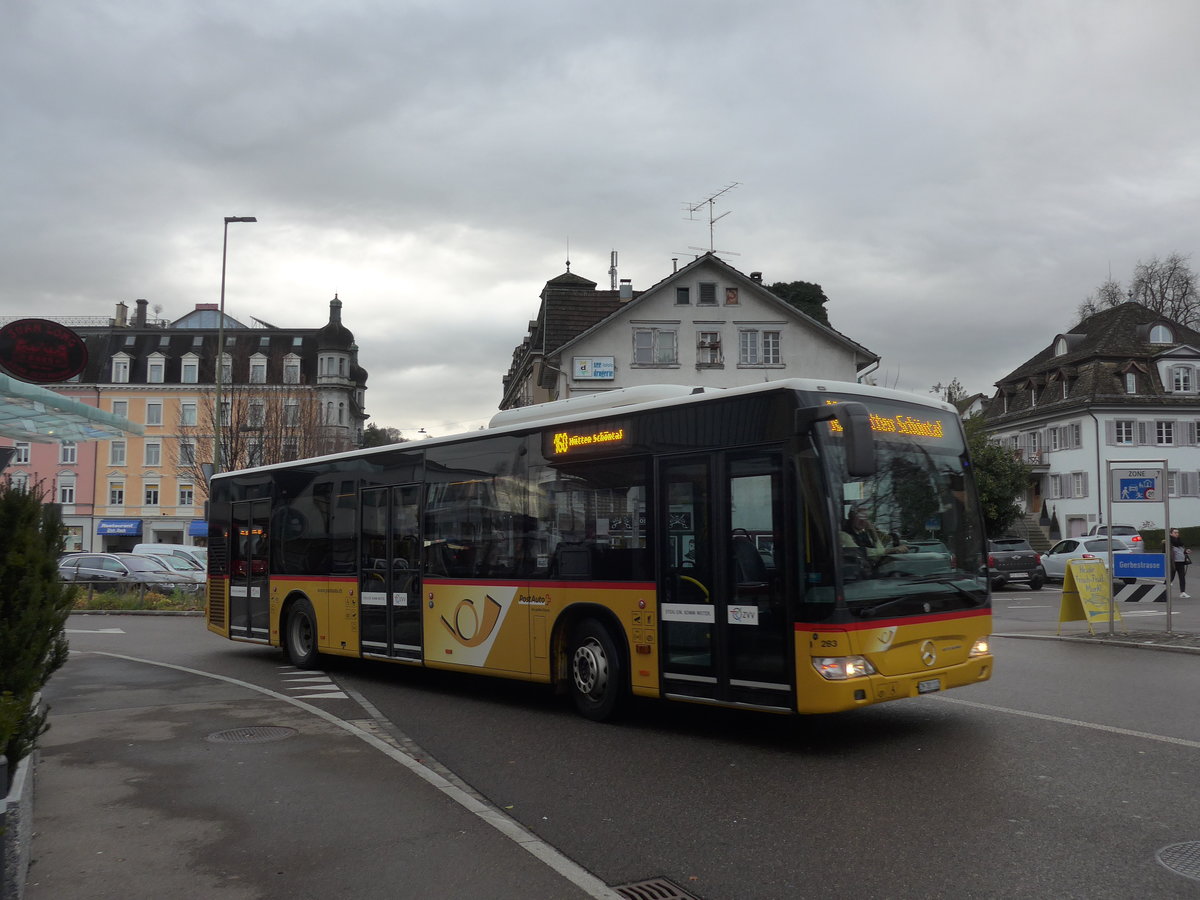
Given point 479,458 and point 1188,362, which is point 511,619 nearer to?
point 479,458

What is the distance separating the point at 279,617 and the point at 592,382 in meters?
31.1

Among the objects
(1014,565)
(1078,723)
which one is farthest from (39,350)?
(1014,565)

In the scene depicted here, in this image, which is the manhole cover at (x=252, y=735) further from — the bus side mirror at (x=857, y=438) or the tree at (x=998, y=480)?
the tree at (x=998, y=480)

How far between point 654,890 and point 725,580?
3.62 m

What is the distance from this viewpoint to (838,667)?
308 inches

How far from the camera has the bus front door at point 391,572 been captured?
12633mm

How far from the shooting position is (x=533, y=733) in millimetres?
9641

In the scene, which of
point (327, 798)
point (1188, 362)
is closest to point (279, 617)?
point (327, 798)

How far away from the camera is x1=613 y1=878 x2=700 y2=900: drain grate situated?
517cm

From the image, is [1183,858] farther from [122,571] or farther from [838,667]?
[122,571]

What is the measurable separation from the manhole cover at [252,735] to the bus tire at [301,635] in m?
4.94

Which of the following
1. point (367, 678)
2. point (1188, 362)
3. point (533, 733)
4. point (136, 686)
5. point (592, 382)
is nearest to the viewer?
point (533, 733)

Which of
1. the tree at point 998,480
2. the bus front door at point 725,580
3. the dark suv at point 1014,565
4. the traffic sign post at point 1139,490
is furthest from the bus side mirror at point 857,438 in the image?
the tree at point 998,480

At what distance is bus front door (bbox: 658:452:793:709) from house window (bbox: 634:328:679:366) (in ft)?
122
